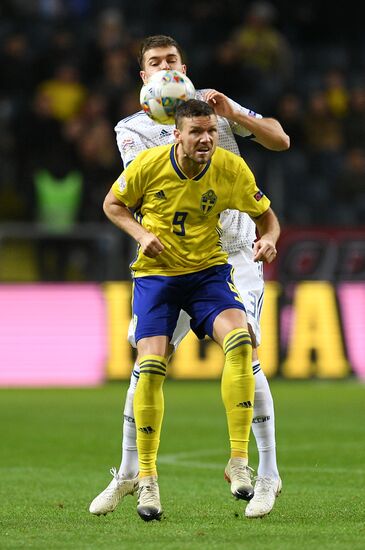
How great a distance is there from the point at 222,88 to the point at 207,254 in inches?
506

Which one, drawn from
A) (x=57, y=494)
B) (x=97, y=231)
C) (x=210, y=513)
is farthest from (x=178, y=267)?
(x=97, y=231)

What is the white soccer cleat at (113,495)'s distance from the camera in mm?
6826

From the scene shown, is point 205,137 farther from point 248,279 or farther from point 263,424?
point 263,424

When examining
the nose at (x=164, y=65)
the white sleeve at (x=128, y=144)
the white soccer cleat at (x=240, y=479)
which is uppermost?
the nose at (x=164, y=65)

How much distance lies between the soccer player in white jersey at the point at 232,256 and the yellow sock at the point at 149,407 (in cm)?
38

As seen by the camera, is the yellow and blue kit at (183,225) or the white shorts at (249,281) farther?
the white shorts at (249,281)

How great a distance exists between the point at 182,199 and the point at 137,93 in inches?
485

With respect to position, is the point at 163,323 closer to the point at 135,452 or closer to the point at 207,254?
the point at 207,254

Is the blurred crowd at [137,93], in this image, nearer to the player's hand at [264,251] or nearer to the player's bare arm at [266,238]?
the player's bare arm at [266,238]

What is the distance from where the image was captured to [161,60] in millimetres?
7098

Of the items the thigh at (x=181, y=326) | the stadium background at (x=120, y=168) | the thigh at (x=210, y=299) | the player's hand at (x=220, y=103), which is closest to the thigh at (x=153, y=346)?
the thigh at (x=210, y=299)

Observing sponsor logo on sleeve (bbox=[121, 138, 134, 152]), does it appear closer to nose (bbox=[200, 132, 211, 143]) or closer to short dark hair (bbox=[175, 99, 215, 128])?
short dark hair (bbox=[175, 99, 215, 128])

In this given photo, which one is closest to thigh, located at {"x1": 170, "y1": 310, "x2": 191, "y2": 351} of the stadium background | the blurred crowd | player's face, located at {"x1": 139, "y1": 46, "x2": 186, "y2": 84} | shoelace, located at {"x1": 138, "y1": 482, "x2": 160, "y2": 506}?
shoelace, located at {"x1": 138, "y1": 482, "x2": 160, "y2": 506}

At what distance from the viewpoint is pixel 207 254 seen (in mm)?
6777
